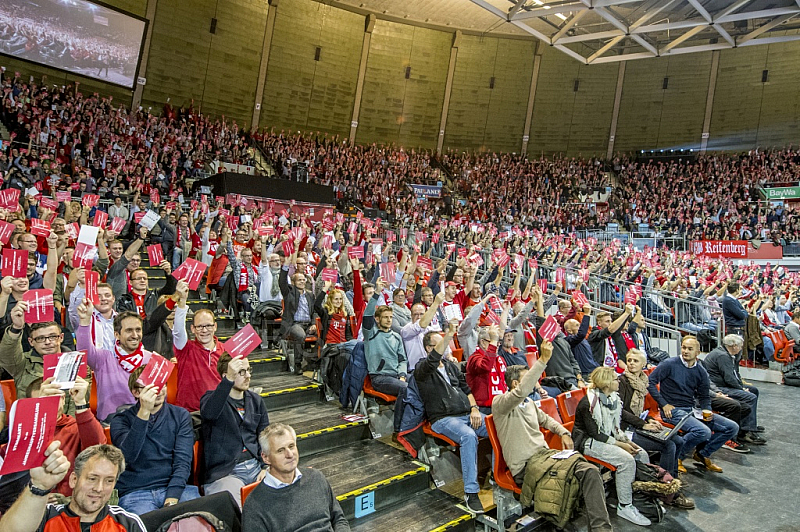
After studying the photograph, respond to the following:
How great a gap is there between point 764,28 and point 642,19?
3.82 meters

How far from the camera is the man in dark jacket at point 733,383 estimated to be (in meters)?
6.80

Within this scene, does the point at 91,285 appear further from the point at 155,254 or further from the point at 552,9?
the point at 552,9

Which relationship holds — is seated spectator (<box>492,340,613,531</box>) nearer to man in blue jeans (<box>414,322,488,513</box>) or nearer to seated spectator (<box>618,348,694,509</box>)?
man in blue jeans (<box>414,322,488,513</box>)

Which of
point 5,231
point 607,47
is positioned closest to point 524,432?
point 5,231

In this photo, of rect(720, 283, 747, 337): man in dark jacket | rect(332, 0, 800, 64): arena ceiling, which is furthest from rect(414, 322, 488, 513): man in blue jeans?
rect(332, 0, 800, 64): arena ceiling

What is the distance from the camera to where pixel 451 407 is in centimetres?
495

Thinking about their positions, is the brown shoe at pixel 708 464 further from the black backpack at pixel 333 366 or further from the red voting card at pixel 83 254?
the red voting card at pixel 83 254

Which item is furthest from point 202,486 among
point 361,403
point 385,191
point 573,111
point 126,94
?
point 573,111

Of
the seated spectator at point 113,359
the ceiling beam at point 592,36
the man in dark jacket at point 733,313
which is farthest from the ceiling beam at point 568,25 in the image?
the seated spectator at point 113,359

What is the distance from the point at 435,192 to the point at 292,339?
Answer: 1785 cm

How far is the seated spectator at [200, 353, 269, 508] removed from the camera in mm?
3496

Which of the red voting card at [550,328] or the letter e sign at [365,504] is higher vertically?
the red voting card at [550,328]

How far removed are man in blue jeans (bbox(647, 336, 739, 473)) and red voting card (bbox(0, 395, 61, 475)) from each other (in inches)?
222

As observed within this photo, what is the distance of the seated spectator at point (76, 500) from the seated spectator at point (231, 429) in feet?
2.87
